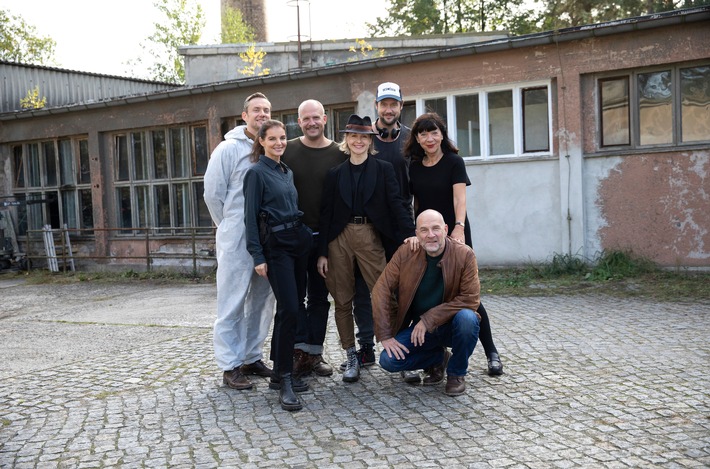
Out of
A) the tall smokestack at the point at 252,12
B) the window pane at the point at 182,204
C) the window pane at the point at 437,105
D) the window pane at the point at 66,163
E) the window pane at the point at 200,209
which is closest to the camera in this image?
the window pane at the point at 437,105

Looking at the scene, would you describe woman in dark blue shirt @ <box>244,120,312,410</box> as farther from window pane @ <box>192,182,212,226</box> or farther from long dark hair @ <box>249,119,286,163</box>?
window pane @ <box>192,182,212,226</box>

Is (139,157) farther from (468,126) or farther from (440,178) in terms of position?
(440,178)

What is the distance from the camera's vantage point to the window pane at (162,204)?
1744 cm

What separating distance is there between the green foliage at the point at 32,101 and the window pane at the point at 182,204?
6.40m

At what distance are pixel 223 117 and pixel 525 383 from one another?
11525 mm

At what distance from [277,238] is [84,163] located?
14.2 meters

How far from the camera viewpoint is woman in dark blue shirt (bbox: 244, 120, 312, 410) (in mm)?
5727

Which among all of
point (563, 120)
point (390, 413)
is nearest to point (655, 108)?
point (563, 120)

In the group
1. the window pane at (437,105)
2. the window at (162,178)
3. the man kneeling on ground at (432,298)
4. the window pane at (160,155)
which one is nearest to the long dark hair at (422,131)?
the man kneeling on ground at (432,298)

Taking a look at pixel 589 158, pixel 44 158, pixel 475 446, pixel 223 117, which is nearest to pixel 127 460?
pixel 475 446

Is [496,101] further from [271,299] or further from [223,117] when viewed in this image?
[271,299]

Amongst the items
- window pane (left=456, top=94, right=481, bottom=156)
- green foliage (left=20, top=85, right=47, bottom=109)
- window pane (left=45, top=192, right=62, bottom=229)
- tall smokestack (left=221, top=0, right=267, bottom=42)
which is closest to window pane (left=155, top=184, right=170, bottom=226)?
window pane (left=45, top=192, right=62, bottom=229)

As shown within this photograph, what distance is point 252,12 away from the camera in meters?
40.4

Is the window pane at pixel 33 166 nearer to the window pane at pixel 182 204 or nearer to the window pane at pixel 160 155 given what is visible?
the window pane at pixel 160 155
